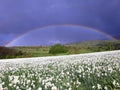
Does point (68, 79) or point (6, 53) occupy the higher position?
point (6, 53)

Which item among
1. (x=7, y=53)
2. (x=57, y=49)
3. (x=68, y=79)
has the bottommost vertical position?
(x=68, y=79)

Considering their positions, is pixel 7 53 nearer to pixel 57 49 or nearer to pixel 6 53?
pixel 6 53

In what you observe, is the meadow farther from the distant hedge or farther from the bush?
the bush

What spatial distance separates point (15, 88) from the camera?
7051 mm

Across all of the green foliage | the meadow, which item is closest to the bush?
the green foliage

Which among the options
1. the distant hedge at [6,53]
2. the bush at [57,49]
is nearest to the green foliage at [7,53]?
the distant hedge at [6,53]

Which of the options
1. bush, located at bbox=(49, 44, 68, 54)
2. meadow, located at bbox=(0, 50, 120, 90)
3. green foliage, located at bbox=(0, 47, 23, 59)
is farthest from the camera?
bush, located at bbox=(49, 44, 68, 54)

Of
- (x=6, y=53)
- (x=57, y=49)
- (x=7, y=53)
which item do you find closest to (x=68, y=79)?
(x=6, y=53)

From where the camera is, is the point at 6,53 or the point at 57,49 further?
the point at 57,49

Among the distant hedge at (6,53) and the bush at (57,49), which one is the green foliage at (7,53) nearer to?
the distant hedge at (6,53)

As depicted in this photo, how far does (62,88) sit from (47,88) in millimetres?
407

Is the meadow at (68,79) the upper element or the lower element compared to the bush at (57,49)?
lower

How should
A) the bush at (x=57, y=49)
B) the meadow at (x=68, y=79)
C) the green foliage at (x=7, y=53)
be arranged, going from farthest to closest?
the bush at (x=57, y=49)
the green foliage at (x=7, y=53)
the meadow at (x=68, y=79)

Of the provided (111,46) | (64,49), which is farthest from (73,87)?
(111,46)
